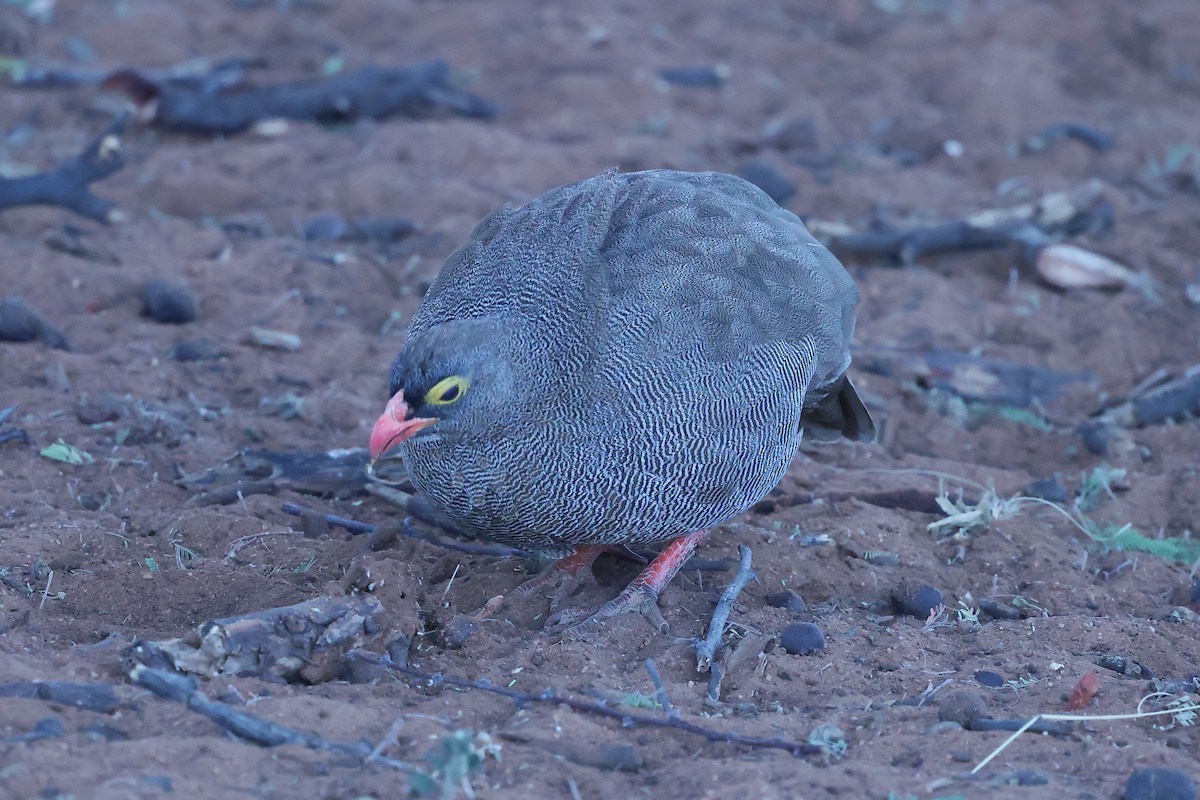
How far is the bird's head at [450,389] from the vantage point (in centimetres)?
458

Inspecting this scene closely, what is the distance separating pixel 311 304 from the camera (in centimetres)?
786

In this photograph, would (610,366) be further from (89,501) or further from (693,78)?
(693,78)

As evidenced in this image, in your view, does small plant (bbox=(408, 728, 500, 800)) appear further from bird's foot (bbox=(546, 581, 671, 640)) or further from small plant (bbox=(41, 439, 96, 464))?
small plant (bbox=(41, 439, 96, 464))

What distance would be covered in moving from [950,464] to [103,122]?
758 centimetres

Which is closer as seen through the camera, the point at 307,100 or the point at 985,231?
the point at 985,231

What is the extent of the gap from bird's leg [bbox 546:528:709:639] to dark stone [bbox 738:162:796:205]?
4.60 metres

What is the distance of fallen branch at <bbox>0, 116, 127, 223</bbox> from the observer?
27.3 ft

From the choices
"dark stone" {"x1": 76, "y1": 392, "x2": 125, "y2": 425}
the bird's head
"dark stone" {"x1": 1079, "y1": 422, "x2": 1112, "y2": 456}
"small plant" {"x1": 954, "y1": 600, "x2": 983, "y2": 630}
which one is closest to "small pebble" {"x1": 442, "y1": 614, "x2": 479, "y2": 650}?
the bird's head

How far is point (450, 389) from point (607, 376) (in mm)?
566

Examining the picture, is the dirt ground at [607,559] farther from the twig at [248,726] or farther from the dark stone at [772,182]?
the dark stone at [772,182]

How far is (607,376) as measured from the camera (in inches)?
187

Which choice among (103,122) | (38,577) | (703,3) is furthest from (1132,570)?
(703,3)

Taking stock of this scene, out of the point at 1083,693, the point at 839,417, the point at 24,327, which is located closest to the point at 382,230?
the point at 24,327

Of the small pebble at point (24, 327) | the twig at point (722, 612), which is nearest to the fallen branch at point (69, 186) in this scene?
the small pebble at point (24, 327)
